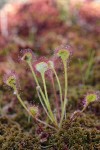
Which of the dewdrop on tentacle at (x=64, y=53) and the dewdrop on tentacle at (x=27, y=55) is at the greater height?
the dewdrop on tentacle at (x=27, y=55)

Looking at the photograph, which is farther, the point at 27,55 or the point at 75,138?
the point at 27,55

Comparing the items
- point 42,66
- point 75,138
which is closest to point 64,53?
point 42,66

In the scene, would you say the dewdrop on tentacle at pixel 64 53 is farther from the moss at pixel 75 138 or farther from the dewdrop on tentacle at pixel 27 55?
the moss at pixel 75 138

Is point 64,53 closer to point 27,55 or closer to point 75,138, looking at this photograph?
point 27,55

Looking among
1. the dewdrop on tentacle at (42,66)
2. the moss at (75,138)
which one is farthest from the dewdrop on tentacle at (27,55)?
the moss at (75,138)

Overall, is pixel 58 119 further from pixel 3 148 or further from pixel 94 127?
pixel 3 148

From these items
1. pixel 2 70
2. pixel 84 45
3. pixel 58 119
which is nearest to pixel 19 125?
pixel 58 119

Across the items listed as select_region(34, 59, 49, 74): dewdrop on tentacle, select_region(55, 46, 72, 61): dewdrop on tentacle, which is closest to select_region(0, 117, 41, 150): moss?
select_region(34, 59, 49, 74): dewdrop on tentacle

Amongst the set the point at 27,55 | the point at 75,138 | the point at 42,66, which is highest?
the point at 27,55

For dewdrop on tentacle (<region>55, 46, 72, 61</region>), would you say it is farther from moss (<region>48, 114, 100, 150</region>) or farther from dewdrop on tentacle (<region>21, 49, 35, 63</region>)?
moss (<region>48, 114, 100, 150</region>)
